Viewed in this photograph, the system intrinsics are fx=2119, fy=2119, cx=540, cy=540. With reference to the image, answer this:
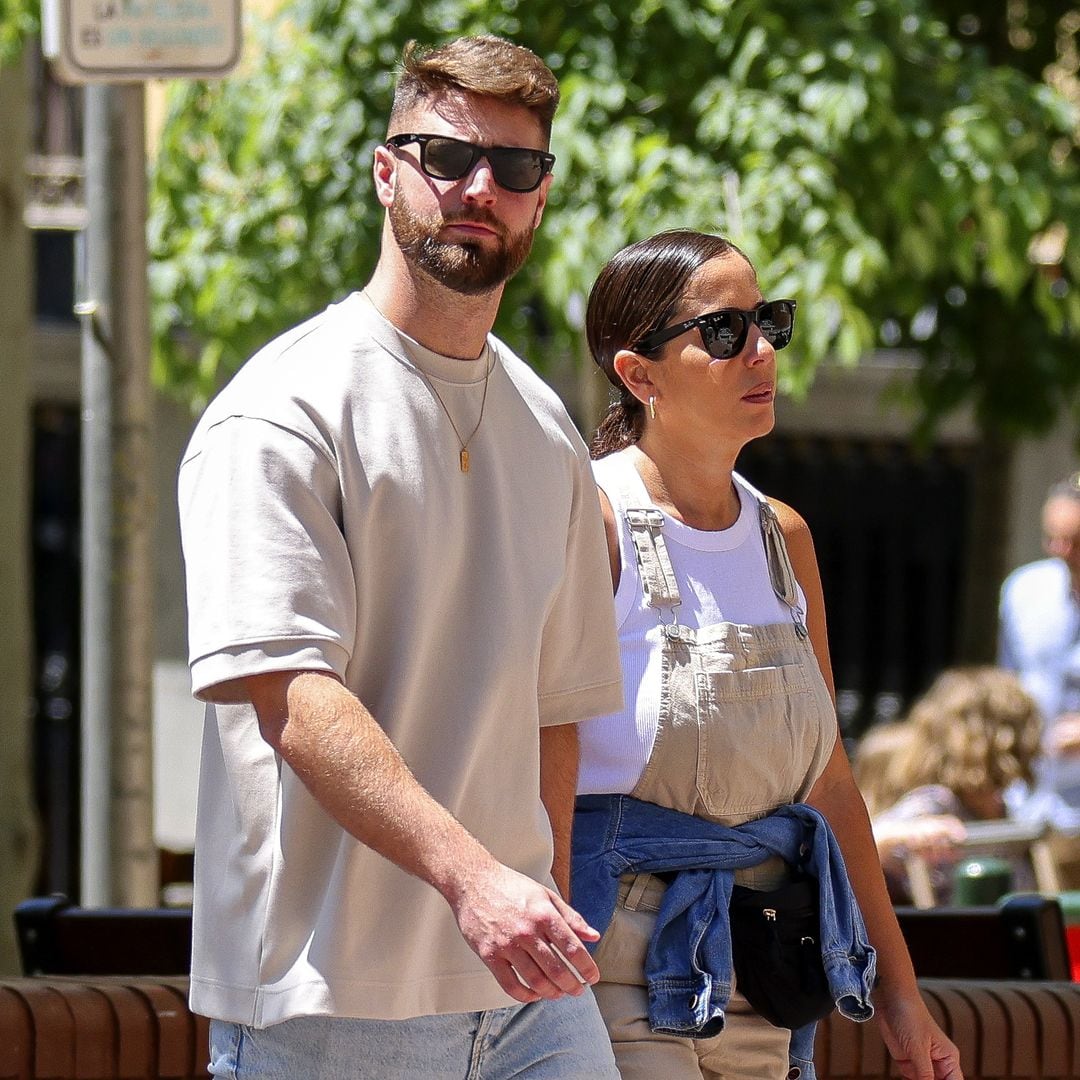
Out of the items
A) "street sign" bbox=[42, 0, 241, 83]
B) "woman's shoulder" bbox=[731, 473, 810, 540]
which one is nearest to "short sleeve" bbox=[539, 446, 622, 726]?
"woman's shoulder" bbox=[731, 473, 810, 540]

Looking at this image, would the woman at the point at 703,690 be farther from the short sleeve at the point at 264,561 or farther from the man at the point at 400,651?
the short sleeve at the point at 264,561

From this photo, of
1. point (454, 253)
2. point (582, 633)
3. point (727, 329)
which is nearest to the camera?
point (454, 253)

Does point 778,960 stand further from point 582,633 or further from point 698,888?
point 582,633

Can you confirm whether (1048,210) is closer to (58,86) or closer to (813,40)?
(813,40)

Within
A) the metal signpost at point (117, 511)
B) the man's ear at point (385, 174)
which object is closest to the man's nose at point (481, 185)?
the man's ear at point (385, 174)

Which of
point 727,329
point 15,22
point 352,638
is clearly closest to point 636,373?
point 727,329

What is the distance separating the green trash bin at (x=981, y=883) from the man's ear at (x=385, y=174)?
2650 millimetres

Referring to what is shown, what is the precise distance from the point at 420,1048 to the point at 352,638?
0.45 metres

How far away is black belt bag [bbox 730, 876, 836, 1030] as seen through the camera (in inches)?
110

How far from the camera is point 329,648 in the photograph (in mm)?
2189

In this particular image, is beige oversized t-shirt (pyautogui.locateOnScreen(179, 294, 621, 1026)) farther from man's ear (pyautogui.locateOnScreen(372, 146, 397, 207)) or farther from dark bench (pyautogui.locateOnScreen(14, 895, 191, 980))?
dark bench (pyautogui.locateOnScreen(14, 895, 191, 980))

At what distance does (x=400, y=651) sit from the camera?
7.50ft

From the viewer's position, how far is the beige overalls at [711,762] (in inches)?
109

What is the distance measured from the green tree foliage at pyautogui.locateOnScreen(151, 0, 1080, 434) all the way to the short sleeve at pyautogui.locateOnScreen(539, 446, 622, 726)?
296 centimetres
